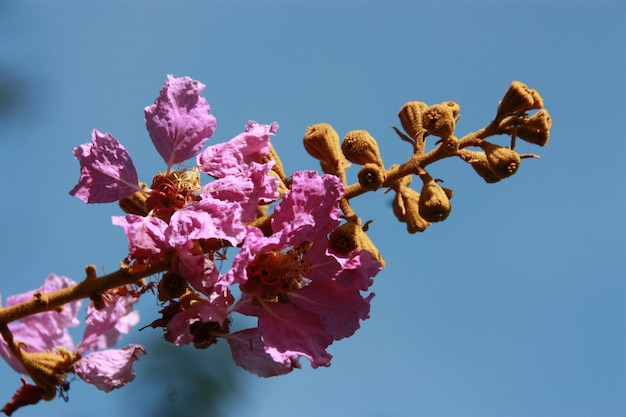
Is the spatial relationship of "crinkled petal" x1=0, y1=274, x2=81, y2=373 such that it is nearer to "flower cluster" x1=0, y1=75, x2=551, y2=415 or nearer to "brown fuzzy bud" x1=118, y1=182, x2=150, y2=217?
"flower cluster" x1=0, y1=75, x2=551, y2=415

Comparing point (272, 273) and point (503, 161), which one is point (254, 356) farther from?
point (503, 161)

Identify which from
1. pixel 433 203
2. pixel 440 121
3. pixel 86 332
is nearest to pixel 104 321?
pixel 86 332

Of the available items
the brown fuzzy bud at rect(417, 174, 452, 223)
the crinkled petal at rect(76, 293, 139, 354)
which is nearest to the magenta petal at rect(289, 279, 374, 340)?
the brown fuzzy bud at rect(417, 174, 452, 223)

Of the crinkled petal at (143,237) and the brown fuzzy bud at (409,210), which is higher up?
the brown fuzzy bud at (409,210)

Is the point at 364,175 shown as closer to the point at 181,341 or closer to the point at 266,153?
the point at 266,153

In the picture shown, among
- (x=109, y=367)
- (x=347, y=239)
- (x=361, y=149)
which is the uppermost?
(x=361, y=149)

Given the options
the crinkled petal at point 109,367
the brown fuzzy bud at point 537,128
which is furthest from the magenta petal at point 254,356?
the brown fuzzy bud at point 537,128

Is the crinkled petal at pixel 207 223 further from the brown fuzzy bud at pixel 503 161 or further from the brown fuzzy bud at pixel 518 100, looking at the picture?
the brown fuzzy bud at pixel 518 100
